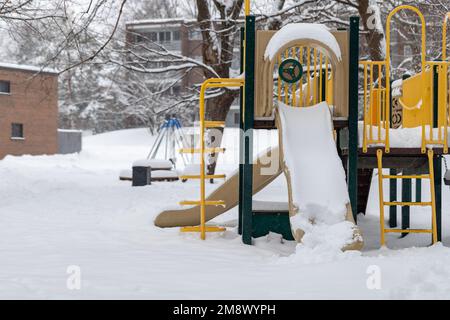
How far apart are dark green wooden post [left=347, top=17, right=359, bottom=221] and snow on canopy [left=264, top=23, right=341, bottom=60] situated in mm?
197

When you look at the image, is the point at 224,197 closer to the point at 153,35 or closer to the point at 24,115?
the point at 24,115

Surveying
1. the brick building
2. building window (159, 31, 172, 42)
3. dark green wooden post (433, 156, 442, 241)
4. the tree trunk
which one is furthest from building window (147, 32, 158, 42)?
dark green wooden post (433, 156, 442, 241)

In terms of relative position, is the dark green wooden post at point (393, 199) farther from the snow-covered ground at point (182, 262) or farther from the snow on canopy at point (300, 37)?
the snow on canopy at point (300, 37)

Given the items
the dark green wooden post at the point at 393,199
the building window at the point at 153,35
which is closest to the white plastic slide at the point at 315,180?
the dark green wooden post at the point at 393,199

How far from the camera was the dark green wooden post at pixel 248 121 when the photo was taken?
7.16m

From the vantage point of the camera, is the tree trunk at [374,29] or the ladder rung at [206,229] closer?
the ladder rung at [206,229]

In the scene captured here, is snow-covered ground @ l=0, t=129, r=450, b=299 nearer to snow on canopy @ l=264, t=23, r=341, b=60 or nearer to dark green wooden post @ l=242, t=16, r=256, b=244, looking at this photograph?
dark green wooden post @ l=242, t=16, r=256, b=244

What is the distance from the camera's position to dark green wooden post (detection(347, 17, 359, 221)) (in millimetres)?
7102

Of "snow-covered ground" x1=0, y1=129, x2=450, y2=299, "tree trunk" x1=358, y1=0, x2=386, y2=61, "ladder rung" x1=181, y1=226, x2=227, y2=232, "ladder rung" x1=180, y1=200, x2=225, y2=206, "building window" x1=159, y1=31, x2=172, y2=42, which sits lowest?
"snow-covered ground" x1=0, y1=129, x2=450, y2=299

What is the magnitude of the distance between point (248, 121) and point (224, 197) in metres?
1.54

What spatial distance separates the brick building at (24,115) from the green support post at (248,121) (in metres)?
25.1

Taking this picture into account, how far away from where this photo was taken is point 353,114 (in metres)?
7.22
